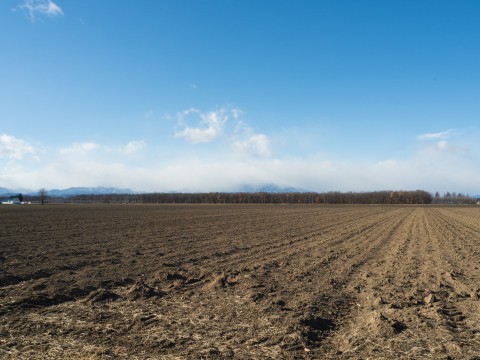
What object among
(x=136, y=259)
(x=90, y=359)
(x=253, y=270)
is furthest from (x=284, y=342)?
(x=136, y=259)

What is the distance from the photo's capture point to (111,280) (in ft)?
34.6

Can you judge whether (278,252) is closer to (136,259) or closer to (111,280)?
(136,259)

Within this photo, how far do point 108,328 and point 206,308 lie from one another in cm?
209

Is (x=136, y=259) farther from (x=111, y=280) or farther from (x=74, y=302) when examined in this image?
(x=74, y=302)

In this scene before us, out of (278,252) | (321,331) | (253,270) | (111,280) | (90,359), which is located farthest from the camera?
(278,252)

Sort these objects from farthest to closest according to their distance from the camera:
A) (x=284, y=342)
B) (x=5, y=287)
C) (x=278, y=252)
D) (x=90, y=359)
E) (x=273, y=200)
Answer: (x=273, y=200) → (x=278, y=252) → (x=5, y=287) → (x=284, y=342) → (x=90, y=359)

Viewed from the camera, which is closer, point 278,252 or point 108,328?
point 108,328

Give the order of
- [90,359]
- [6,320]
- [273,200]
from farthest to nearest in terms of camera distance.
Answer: [273,200] → [6,320] → [90,359]

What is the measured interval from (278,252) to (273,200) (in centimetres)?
16466

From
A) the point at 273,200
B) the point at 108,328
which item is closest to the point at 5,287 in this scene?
the point at 108,328

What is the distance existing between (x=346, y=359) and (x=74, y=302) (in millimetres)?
6048

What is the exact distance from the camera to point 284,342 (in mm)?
5996

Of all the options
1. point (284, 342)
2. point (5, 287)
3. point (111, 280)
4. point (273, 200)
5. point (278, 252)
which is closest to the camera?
point (284, 342)

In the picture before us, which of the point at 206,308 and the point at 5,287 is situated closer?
the point at 206,308
